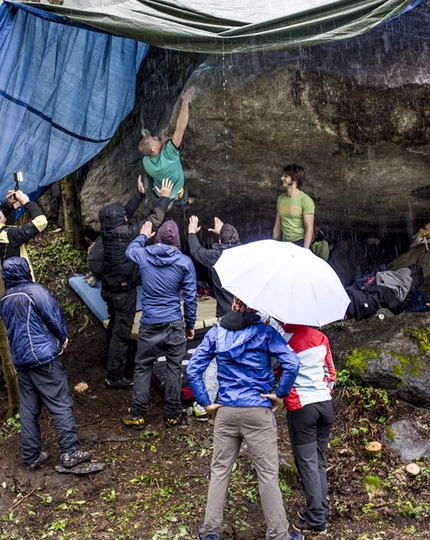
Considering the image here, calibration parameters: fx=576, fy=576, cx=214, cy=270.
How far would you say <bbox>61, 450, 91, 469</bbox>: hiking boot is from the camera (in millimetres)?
5309

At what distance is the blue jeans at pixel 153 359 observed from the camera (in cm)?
615

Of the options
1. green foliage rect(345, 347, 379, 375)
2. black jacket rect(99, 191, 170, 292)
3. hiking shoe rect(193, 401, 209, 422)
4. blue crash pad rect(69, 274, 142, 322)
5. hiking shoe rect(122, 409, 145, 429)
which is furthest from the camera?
blue crash pad rect(69, 274, 142, 322)

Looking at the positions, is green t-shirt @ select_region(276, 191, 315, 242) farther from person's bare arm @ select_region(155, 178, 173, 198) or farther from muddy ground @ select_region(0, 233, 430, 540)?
muddy ground @ select_region(0, 233, 430, 540)

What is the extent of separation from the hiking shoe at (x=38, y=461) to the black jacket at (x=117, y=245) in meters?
2.13

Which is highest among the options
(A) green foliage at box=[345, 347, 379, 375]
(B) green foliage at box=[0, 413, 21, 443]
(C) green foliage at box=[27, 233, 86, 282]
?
(C) green foliage at box=[27, 233, 86, 282]

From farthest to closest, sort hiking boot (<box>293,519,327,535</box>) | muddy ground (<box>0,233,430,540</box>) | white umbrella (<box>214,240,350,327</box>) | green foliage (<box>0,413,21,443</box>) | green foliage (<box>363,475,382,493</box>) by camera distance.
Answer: green foliage (<box>0,413,21,443</box>), green foliage (<box>363,475,382,493</box>), muddy ground (<box>0,233,430,540</box>), hiking boot (<box>293,519,327,535</box>), white umbrella (<box>214,240,350,327</box>)

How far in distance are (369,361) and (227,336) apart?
2.74 meters

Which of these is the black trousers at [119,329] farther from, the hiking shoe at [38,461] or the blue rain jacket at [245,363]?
the blue rain jacket at [245,363]

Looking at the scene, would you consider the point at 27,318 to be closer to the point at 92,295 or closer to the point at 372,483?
the point at 92,295

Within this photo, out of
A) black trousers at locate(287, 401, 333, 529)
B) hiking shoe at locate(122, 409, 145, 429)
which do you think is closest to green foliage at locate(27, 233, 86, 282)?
hiking shoe at locate(122, 409, 145, 429)

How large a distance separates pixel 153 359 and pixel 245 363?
7.37ft

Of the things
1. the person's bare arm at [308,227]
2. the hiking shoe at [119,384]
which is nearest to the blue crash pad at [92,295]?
the hiking shoe at [119,384]

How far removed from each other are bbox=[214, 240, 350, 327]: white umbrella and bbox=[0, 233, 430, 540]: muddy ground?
1841 millimetres

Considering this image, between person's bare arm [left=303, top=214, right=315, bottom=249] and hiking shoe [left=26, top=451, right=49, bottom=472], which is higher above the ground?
person's bare arm [left=303, top=214, right=315, bottom=249]
